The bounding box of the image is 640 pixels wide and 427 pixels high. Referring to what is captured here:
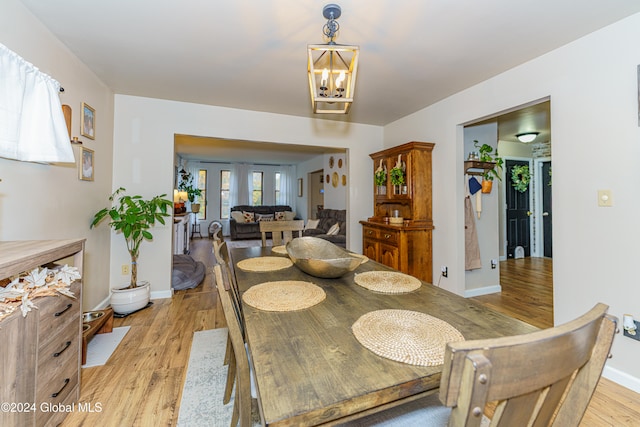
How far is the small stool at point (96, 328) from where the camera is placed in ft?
6.24

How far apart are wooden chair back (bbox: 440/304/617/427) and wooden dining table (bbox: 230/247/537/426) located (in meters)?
0.24

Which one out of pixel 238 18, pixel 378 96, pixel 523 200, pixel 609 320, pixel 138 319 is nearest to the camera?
pixel 609 320

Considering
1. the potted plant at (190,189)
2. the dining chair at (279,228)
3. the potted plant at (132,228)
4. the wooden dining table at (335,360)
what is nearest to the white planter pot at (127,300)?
the potted plant at (132,228)

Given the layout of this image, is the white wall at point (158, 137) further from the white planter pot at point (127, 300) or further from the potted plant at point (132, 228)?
the white planter pot at point (127, 300)

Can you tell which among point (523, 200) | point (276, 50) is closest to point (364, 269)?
point (276, 50)

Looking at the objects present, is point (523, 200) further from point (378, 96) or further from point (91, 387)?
point (91, 387)

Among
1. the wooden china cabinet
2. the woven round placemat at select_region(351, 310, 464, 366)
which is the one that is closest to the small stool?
the woven round placemat at select_region(351, 310, 464, 366)

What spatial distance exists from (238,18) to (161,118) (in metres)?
1.96

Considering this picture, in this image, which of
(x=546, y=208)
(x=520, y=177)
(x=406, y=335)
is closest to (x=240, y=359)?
(x=406, y=335)

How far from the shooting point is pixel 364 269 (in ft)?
5.68

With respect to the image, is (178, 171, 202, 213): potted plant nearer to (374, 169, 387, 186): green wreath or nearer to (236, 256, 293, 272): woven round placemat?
(374, 169, 387, 186): green wreath

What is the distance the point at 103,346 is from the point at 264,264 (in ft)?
5.04

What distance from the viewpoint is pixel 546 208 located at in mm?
5629

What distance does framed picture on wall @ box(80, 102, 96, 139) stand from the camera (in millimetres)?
2389
